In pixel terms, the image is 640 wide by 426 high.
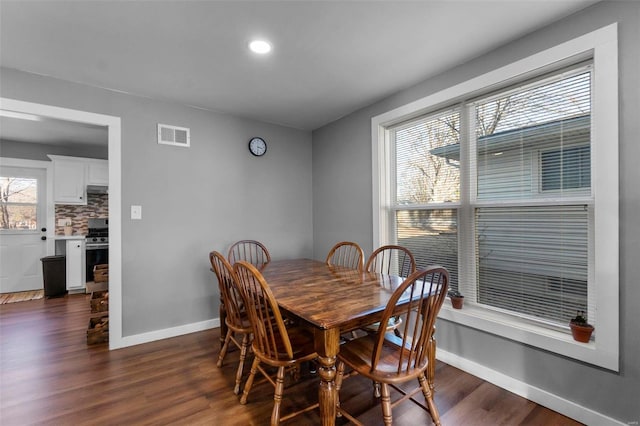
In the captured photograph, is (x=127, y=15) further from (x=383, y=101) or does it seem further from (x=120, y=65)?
(x=383, y=101)

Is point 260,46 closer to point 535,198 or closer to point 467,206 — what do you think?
point 467,206

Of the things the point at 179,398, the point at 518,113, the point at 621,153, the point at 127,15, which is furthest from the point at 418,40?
the point at 179,398

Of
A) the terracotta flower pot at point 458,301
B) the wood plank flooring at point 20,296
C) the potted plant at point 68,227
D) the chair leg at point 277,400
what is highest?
the potted plant at point 68,227

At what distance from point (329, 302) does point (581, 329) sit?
4.89 ft

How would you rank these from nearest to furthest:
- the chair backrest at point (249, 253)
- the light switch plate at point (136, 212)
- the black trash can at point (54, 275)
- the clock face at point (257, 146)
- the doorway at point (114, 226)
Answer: the doorway at point (114, 226)
the light switch plate at point (136, 212)
the chair backrest at point (249, 253)
the clock face at point (257, 146)
the black trash can at point (54, 275)

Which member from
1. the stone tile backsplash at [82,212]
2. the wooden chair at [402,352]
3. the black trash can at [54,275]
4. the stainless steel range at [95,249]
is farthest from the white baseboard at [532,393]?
the stone tile backsplash at [82,212]

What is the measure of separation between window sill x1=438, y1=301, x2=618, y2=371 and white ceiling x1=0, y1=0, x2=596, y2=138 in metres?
1.97

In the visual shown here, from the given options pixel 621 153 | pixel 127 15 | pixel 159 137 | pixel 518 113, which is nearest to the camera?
pixel 621 153

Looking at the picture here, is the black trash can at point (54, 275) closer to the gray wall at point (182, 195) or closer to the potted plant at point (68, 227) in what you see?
the potted plant at point (68, 227)

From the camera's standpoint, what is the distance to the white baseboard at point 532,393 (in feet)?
5.25

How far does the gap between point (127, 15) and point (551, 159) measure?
2.84 meters

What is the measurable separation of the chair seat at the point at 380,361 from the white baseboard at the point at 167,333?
2104 millimetres

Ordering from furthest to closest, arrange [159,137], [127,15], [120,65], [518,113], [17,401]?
[159,137]
[120,65]
[518,113]
[17,401]
[127,15]

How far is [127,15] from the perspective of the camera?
5.51ft
